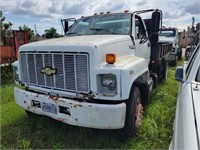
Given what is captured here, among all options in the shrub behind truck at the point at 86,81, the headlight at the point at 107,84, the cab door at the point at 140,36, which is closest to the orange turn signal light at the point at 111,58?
the shrub behind truck at the point at 86,81

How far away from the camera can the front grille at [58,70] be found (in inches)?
124

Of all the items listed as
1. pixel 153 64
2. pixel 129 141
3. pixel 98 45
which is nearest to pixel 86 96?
pixel 98 45

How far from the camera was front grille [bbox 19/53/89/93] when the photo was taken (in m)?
3.16

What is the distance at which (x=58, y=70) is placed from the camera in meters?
3.36

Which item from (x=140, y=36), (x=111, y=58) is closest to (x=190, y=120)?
(x=111, y=58)

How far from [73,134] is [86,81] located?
117 cm

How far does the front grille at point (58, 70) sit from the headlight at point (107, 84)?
181mm

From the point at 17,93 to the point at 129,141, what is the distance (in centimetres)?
206

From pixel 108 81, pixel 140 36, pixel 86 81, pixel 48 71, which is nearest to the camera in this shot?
pixel 108 81

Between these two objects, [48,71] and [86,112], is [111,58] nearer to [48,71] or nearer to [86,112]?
[86,112]

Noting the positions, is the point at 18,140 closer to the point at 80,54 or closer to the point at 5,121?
the point at 5,121

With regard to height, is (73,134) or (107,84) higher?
(107,84)

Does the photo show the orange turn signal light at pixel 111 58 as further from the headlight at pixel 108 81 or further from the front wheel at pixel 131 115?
the front wheel at pixel 131 115

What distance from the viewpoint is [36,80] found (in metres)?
3.74
